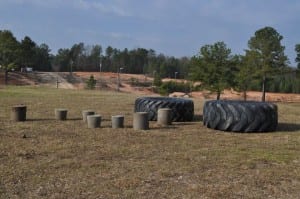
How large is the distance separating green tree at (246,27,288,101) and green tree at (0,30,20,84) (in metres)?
30.6

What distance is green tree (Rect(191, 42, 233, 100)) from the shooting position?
40.3m

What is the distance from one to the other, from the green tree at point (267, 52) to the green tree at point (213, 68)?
4811 mm

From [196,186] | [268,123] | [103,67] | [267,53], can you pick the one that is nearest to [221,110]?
[268,123]

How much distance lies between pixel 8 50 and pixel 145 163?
186 ft

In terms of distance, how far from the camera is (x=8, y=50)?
202 feet

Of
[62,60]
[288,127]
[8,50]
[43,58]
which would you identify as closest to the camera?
[288,127]

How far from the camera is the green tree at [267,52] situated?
45812mm

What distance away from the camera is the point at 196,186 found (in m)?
6.49

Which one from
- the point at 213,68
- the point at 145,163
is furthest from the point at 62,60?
the point at 145,163

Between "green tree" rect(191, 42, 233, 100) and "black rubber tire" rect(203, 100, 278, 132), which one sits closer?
"black rubber tire" rect(203, 100, 278, 132)

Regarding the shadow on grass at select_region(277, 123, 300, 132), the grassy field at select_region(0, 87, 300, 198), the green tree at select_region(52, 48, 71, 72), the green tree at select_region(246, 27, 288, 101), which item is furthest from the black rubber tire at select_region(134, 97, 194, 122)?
the green tree at select_region(52, 48, 71, 72)

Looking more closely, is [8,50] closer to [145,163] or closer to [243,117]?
[243,117]

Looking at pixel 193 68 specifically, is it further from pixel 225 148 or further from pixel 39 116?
pixel 225 148

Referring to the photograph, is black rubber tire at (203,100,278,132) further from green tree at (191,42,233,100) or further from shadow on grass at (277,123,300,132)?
green tree at (191,42,233,100)
